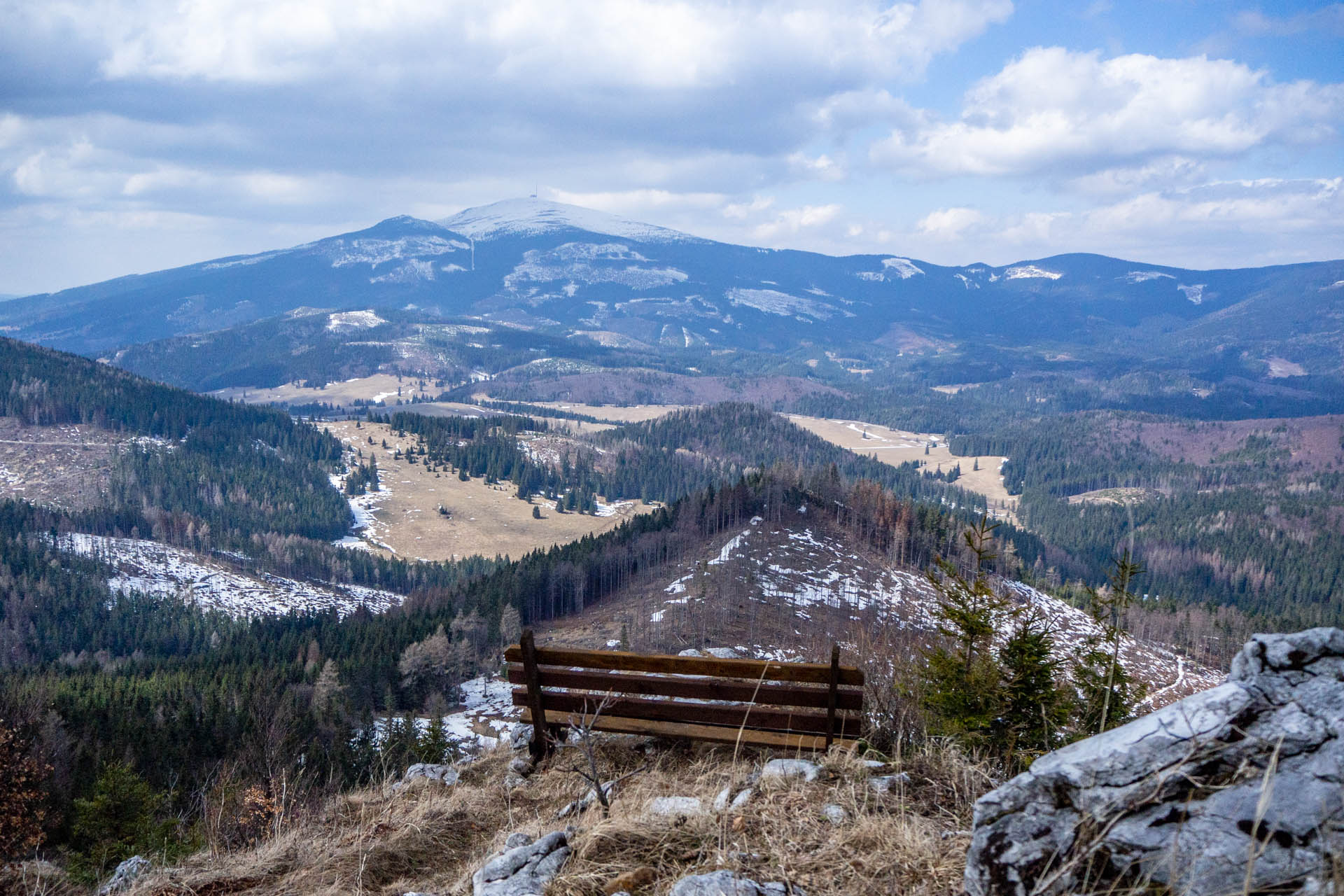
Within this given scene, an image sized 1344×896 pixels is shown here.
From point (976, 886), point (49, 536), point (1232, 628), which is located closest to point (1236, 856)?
point (976, 886)

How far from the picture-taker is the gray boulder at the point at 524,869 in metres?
6.92

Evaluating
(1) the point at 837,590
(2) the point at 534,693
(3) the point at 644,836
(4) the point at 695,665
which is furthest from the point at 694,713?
(1) the point at 837,590

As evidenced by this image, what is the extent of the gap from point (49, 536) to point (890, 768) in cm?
21847

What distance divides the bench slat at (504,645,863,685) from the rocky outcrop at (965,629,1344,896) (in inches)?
213

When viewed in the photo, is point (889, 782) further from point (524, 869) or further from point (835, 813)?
point (524, 869)

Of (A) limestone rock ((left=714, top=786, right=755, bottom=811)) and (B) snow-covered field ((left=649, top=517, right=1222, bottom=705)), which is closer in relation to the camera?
(A) limestone rock ((left=714, top=786, right=755, bottom=811))

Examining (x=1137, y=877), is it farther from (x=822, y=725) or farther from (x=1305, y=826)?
(x=822, y=725)

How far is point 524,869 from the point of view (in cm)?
721

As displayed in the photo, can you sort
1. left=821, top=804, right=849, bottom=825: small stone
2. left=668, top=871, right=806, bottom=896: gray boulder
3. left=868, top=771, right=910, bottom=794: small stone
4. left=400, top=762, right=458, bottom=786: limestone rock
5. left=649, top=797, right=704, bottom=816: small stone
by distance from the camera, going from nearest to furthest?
left=668, top=871, right=806, bottom=896: gray boulder, left=821, top=804, right=849, bottom=825: small stone, left=649, top=797, right=704, bottom=816: small stone, left=868, top=771, right=910, bottom=794: small stone, left=400, top=762, right=458, bottom=786: limestone rock

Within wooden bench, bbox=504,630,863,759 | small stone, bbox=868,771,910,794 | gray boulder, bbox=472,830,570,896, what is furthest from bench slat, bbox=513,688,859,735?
gray boulder, bbox=472,830,570,896

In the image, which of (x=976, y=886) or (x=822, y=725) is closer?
(x=976, y=886)

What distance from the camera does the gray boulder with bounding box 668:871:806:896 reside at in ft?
19.7

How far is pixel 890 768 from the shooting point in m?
9.43

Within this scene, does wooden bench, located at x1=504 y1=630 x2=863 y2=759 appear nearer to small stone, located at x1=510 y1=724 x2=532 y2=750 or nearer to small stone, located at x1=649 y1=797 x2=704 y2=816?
small stone, located at x1=510 y1=724 x2=532 y2=750
